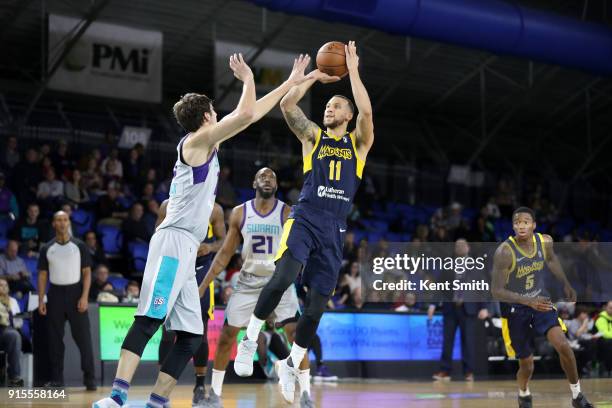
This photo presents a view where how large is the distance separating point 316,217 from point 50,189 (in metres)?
11.0

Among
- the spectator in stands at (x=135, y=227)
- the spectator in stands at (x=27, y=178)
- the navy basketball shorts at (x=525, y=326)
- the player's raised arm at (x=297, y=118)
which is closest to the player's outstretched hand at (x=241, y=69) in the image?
the player's raised arm at (x=297, y=118)

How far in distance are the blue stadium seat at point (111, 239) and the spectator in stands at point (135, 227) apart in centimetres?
29

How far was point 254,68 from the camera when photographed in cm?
2255

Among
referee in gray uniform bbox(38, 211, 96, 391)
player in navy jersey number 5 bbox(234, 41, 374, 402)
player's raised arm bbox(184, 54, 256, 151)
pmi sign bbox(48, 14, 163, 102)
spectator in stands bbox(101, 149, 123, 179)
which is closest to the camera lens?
player's raised arm bbox(184, 54, 256, 151)

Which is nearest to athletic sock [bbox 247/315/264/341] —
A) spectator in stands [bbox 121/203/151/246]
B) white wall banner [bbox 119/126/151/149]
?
spectator in stands [bbox 121/203/151/246]

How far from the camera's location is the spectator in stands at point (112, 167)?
19375mm

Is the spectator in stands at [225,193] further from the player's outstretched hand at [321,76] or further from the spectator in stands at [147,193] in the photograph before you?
the player's outstretched hand at [321,76]

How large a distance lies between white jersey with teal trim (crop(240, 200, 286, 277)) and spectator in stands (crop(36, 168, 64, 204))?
8.83m

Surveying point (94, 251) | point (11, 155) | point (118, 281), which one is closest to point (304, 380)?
point (94, 251)

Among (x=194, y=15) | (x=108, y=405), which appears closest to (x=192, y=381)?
(x=108, y=405)

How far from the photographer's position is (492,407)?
31.2 ft

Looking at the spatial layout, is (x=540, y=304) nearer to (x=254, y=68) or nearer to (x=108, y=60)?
(x=108, y=60)

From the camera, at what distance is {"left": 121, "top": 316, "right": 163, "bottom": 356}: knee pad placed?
665 cm

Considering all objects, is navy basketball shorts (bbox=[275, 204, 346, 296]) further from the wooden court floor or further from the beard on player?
the wooden court floor
